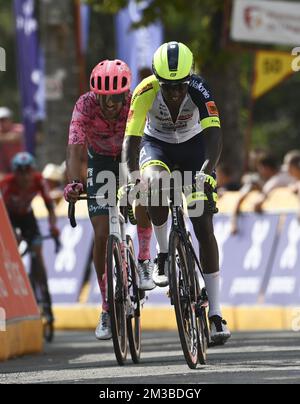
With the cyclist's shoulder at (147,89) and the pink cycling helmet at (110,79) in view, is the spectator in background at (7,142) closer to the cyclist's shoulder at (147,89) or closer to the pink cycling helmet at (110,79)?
the pink cycling helmet at (110,79)

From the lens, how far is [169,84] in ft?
34.5

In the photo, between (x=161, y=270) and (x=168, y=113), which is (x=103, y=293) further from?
(x=168, y=113)

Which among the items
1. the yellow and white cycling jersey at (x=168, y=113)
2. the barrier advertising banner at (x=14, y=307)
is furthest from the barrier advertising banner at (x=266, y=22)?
the yellow and white cycling jersey at (x=168, y=113)

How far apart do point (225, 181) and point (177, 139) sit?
897cm

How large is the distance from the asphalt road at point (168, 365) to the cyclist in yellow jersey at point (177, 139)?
1.78ft

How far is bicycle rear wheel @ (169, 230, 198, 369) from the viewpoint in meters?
10.2

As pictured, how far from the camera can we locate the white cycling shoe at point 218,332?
10898 mm

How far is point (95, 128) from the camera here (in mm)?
11680

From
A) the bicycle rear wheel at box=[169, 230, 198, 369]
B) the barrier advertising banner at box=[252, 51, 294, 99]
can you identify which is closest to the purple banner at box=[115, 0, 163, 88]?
the barrier advertising banner at box=[252, 51, 294, 99]

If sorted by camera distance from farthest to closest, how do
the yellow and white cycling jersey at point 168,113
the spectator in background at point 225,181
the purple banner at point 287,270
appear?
the spectator in background at point 225,181
the purple banner at point 287,270
the yellow and white cycling jersey at point 168,113

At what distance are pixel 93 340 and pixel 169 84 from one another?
619 cm

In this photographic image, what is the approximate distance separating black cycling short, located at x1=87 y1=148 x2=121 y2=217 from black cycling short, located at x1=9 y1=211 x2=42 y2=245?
5.61m

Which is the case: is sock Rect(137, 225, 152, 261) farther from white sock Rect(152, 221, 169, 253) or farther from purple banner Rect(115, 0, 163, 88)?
purple banner Rect(115, 0, 163, 88)
